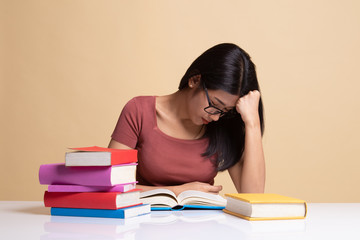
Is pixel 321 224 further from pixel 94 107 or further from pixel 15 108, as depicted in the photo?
pixel 15 108

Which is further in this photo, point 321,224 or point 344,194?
point 344,194

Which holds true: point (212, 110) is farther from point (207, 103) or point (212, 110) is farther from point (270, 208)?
point (270, 208)

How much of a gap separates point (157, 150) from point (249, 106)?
0.45 meters

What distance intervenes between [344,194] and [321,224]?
2460 mm

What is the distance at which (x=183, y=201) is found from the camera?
1390 mm

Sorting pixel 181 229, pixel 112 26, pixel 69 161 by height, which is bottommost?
pixel 181 229

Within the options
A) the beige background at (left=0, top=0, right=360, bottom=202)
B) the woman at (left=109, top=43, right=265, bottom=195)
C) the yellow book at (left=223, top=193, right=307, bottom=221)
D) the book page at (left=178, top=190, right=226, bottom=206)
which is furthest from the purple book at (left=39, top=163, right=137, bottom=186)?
the beige background at (left=0, top=0, right=360, bottom=202)

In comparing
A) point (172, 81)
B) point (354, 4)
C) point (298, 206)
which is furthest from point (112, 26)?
point (298, 206)

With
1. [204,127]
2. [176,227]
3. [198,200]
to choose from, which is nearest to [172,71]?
[204,127]

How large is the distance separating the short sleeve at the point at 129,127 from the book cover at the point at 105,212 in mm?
632

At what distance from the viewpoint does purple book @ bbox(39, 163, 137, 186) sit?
1.18m

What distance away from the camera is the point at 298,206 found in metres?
1.23

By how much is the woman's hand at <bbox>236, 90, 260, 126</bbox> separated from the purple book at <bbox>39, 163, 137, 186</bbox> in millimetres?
774

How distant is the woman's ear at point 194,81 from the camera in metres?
1.86
